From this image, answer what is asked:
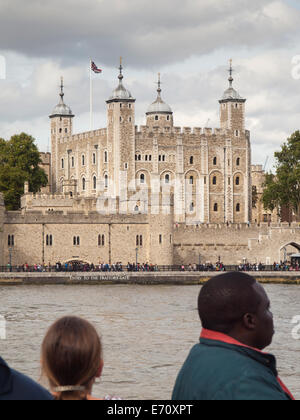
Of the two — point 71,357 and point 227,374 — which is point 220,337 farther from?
point 71,357

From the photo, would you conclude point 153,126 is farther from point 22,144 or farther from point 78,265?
point 78,265

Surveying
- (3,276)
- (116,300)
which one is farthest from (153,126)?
(116,300)

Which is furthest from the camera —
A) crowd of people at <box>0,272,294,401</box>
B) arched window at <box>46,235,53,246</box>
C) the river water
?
arched window at <box>46,235,53,246</box>

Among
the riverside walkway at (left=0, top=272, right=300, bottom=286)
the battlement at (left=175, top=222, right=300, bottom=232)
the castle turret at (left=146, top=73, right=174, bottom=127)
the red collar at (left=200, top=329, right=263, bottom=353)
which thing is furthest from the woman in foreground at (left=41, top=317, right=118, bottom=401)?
the castle turret at (left=146, top=73, right=174, bottom=127)

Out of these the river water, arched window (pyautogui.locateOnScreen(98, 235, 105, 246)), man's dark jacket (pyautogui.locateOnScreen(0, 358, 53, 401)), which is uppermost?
man's dark jacket (pyautogui.locateOnScreen(0, 358, 53, 401))

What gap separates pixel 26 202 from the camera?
63.6 m

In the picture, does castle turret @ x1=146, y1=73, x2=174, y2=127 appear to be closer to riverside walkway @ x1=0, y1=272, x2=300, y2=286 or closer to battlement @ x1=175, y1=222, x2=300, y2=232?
battlement @ x1=175, y1=222, x2=300, y2=232

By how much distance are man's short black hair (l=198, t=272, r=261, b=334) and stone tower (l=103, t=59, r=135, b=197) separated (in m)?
69.0

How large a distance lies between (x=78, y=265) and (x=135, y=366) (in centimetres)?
3262

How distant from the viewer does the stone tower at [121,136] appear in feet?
242

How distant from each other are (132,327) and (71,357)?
85.5ft

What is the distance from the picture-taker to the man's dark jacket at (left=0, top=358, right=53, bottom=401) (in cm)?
398

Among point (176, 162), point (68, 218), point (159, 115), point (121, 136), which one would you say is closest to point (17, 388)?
point (68, 218)

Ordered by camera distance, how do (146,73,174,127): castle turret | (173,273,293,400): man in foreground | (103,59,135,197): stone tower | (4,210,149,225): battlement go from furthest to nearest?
(146,73,174,127): castle turret
(103,59,135,197): stone tower
(4,210,149,225): battlement
(173,273,293,400): man in foreground
